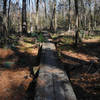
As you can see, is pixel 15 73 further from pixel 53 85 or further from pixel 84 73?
pixel 84 73

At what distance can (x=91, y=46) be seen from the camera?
433 inches

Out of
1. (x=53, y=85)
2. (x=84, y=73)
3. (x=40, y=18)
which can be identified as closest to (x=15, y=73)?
(x=53, y=85)

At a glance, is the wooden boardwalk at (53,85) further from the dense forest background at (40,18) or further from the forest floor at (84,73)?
the dense forest background at (40,18)

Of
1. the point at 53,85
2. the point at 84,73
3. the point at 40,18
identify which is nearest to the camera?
the point at 53,85

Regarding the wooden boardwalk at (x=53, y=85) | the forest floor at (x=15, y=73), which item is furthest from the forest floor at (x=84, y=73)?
the forest floor at (x=15, y=73)

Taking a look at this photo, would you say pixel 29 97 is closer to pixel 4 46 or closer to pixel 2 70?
pixel 2 70

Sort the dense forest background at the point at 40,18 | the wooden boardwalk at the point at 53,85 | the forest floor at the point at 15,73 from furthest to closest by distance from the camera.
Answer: the dense forest background at the point at 40,18
the forest floor at the point at 15,73
the wooden boardwalk at the point at 53,85

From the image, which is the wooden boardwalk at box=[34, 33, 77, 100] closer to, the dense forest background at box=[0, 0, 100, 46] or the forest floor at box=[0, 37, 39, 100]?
the forest floor at box=[0, 37, 39, 100]

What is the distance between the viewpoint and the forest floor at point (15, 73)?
4.81 metres

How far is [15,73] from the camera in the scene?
6.69 meters

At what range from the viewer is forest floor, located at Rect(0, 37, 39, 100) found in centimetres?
481

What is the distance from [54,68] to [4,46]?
4555 mm

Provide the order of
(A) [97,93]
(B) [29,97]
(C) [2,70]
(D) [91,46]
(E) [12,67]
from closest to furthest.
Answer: (B) [29,97]
(A) [97,93]
(C) [2,70]
(E) [12,67]
(D) [91,46]

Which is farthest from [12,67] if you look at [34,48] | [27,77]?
[34,48]
